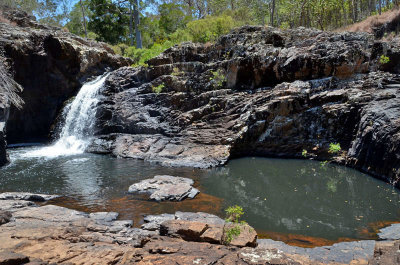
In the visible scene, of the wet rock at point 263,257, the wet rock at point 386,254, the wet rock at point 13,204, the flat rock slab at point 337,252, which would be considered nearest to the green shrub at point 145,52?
the wet rock at point 13,204

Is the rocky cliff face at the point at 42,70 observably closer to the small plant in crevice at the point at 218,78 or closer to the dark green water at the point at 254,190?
the dark green water at the point at 254,190

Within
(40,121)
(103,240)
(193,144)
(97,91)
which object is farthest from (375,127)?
(40,121)

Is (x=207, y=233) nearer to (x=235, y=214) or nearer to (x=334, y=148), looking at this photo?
(x=235, y=214)

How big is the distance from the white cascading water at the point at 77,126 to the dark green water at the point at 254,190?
2.08 m

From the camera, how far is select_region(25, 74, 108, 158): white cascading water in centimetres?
1680

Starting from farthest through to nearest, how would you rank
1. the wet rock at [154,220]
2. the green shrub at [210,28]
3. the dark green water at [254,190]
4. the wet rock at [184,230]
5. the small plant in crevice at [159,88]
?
1. the green shrub at [210,28]
2. the small plant in crevice at [159,88]
3. the dark green water at [254,190]
4. the wet rock at [154,220]
5. the wet rock at [184,230]

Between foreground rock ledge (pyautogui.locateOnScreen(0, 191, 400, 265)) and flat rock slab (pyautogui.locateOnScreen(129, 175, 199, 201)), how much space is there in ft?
7.57

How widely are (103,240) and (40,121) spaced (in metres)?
18.0

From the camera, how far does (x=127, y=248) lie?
16.3ft

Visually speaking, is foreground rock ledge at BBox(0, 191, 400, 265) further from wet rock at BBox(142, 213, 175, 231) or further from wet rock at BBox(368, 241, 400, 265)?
wet rock at BBox(142, 213, 175, 231)

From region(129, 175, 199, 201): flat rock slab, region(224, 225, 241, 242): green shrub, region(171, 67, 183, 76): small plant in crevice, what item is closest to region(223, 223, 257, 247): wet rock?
region(224, 225, 241, 242): green shrub

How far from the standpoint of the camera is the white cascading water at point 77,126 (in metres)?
16.8

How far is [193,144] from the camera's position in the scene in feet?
49.4

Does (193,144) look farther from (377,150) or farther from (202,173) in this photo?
(377,150)
